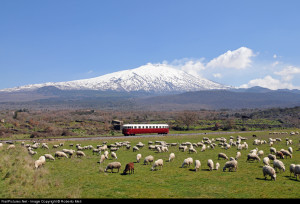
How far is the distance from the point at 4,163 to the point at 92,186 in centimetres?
1102

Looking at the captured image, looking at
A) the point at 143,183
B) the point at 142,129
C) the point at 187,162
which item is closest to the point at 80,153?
the point at 187,162

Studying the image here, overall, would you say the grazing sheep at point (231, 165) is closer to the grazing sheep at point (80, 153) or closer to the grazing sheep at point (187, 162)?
the grazing sheep at point (187, 162)

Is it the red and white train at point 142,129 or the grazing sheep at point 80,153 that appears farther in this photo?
the red and white train at point 142,129

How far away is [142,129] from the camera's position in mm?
63719

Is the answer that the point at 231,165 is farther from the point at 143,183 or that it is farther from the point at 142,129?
the point at 142,129

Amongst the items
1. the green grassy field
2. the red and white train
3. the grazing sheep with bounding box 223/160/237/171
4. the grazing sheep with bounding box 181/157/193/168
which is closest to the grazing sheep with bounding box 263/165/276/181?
the green grassy field

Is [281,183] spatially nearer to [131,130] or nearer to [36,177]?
[36,177]

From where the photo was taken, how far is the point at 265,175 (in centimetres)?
1989

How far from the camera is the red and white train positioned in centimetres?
6156

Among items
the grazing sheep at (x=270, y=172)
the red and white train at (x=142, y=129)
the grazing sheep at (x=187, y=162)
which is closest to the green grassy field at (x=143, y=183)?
the grazing sheep at (x=270, y=172)

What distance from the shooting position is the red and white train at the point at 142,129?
61.6 m

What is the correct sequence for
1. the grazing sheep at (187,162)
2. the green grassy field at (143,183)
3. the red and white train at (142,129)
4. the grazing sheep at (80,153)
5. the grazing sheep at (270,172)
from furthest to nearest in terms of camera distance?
the red and white train at (142,129) → the grazing sheep at (80,153) → the grazing sheep at (187,162) → the grazing sheep at (270,172) → the green grassy field at (143,183)

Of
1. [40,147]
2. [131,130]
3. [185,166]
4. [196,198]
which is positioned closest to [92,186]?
[196,198]

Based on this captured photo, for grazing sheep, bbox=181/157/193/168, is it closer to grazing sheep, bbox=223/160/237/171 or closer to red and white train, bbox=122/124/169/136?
grazing sheep, bbox=223/160/237/171
